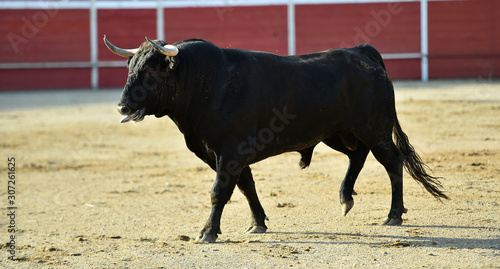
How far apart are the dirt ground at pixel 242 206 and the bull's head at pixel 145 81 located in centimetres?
84

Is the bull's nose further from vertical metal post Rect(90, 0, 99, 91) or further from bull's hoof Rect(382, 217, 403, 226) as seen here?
vertical metal post Rect(90, 0, 99, 91)

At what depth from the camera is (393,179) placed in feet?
16.0

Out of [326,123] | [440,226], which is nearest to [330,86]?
[326,123]

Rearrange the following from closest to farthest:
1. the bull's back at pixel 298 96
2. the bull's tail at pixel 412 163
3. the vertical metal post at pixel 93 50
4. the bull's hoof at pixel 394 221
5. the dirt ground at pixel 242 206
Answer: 1. the dirt ground at pixel 242 206
2. the bull's back at pixel 298 96
3. the bull's hoof at pixel 394 221
4. the bull's tail at pixel 412 163
5. the vertical metal post at pixel 93 50

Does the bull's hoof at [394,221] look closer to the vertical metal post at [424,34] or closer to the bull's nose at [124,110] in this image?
the bull's nose at [124,110]

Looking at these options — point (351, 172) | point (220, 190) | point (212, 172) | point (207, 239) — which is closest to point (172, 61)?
point (220, 190)

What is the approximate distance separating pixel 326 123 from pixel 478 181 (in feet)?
6.54

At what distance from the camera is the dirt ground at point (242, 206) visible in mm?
4191

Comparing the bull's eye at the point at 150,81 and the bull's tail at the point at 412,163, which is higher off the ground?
the bull's eye at the point at 150,81

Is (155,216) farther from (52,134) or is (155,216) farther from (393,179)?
(52,134)

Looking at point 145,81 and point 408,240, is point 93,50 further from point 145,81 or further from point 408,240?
point 408,240

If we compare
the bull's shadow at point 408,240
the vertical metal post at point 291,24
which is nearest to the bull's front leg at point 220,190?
the bull's shadow at point 408,240

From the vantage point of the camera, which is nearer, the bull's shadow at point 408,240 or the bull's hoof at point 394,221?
the bull's shadow at point 408,240

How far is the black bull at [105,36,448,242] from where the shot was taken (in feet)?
14.6
